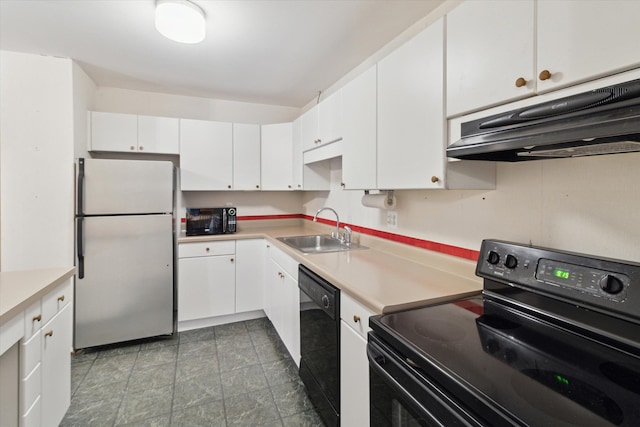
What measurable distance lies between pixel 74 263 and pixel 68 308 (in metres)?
0.99

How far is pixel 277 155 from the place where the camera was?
3.22m

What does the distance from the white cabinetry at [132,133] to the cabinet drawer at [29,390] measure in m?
2.03

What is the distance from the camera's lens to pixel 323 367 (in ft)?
5.24

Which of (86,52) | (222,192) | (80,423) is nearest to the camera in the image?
(80,423)

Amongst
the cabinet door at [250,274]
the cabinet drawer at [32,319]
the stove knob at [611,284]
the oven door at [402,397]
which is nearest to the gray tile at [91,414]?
the cabinet drawer at [32,319]

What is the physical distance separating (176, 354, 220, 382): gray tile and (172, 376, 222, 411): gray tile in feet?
0.19

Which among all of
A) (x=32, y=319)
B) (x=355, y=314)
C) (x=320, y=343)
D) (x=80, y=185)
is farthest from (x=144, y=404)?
(x=80, y=185)

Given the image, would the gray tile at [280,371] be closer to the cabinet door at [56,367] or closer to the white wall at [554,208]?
the cabinet door at [56,367]

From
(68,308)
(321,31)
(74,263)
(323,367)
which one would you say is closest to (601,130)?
(323,367)

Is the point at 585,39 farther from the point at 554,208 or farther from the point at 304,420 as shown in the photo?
the point at 304,420

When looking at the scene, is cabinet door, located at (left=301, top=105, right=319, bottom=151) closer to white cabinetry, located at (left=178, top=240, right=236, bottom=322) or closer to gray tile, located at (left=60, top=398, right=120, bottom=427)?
white cabinetry, located at (left=178, top=240, right=236, bottom=322)

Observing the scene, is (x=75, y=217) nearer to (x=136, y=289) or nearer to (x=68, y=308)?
(x=136, y=289)

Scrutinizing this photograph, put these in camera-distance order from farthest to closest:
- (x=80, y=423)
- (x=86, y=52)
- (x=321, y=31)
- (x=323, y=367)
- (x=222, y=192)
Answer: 1. (x=222, y=192)
2. (x=86, y=52)
3. (x=321, y=31)
4. (x=80, y=423)
5. (x=323, y=367)

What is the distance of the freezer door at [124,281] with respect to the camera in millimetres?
2428
